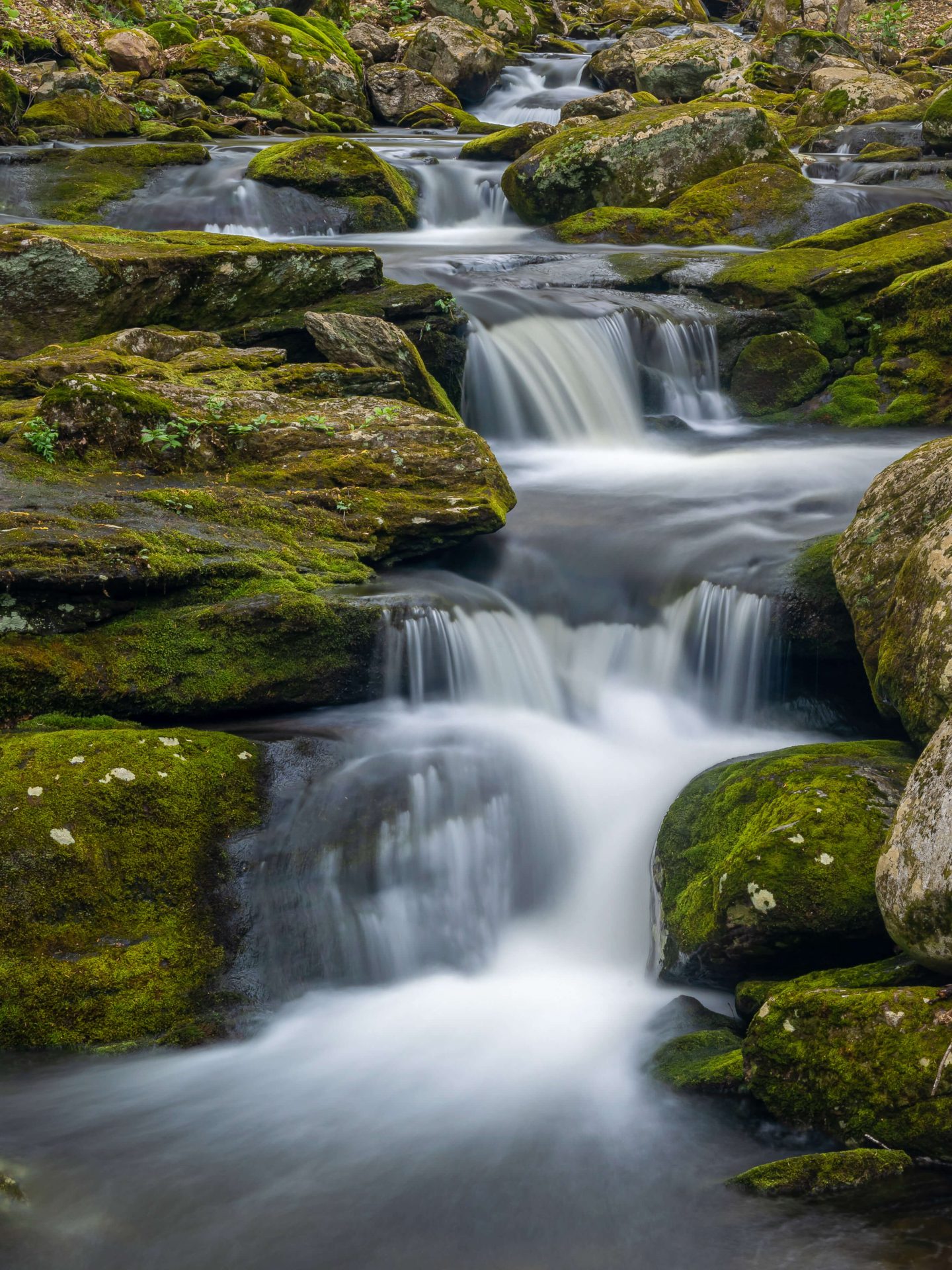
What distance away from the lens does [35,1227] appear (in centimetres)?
289

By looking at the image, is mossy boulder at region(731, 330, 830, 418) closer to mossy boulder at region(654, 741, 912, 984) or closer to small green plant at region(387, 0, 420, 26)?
mossy boulder at region(654, 741, 912, 984)

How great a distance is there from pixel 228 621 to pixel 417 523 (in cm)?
178

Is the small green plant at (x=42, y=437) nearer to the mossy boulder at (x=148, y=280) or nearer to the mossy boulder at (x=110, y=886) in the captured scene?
the mossy boulder at (x=110, y=886)

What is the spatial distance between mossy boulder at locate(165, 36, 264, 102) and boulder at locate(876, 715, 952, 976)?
72.5 feet

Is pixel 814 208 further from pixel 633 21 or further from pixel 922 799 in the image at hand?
pixel 633 21

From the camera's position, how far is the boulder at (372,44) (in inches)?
1072

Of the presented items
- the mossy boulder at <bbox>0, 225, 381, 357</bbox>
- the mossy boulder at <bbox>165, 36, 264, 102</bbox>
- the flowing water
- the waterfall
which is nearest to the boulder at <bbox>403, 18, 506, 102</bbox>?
the mossy boulder at <bbox>165, 36, 264, 102</bbox>

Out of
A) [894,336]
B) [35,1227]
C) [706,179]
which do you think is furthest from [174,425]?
[706,179]

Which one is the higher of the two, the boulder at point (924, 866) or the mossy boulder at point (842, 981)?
the boulder at point (924, 866)

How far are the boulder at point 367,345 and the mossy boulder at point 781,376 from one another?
4.09 meters

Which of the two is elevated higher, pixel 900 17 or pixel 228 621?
pixel 900 17

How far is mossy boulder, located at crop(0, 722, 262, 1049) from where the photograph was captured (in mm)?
3973

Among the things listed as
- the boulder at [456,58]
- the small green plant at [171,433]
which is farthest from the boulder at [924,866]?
the boulder at [456,58]

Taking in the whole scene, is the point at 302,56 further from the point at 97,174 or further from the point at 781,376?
the point at 781,376
